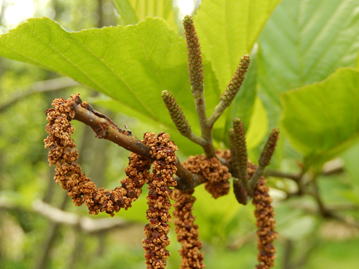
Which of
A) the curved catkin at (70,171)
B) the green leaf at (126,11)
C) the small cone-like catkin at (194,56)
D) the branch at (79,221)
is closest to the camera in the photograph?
the curved catkin at (70,171)

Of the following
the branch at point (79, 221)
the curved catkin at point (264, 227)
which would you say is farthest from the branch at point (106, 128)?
the branch at point (79, 221)

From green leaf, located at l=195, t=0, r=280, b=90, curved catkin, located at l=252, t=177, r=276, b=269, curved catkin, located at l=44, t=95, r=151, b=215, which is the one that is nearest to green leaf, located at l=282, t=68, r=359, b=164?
green leaf, located at l=195, t=0, r=280, b=90

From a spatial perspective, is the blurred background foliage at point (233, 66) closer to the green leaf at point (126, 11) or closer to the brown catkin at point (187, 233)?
the green leaf at point (126, 11)

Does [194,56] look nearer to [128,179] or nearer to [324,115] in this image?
[128,179]

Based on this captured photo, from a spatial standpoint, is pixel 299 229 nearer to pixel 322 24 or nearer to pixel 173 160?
pixel 322 24

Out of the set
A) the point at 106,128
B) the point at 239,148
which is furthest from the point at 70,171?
the point at 239,148

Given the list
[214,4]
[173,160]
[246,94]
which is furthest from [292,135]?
[173,160]
